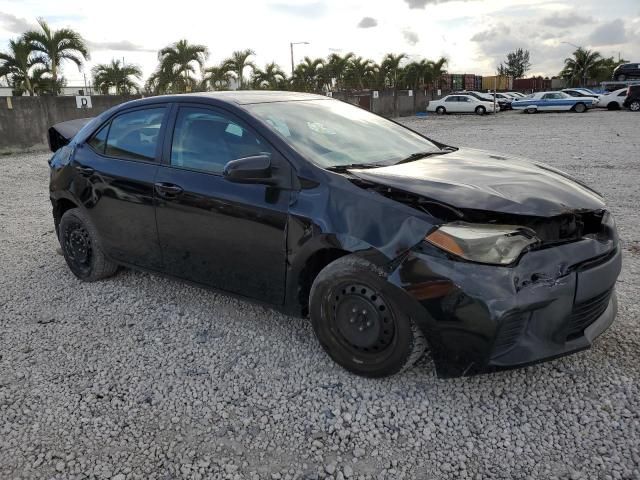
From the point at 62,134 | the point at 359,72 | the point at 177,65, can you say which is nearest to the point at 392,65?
the point at 359,72

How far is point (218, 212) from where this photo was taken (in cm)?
331

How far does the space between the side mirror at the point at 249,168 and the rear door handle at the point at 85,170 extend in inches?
68.2

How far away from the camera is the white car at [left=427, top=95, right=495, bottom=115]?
114 ft

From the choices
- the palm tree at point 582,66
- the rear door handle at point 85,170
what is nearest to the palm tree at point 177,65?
the rear door handle at point 85,170

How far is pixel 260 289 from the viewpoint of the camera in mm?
3258

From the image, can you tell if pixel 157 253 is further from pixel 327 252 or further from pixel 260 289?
pixel 327 252

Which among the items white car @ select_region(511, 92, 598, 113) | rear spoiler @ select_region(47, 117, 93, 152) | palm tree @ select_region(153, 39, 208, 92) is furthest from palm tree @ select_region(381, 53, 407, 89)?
rear spoiler @ select_region(47, 117, 93, 152)

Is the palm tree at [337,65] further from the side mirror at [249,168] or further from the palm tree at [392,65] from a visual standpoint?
the side mirror at [249,168]

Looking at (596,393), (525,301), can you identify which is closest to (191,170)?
(525,301)

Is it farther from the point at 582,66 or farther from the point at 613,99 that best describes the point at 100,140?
the point at 582,66

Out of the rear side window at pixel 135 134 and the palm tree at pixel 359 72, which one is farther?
the palm tree at pixel 359 72

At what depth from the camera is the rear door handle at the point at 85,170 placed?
4191 millimetres

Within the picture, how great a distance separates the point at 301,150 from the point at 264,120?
14.4 inches

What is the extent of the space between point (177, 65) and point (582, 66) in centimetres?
5773
